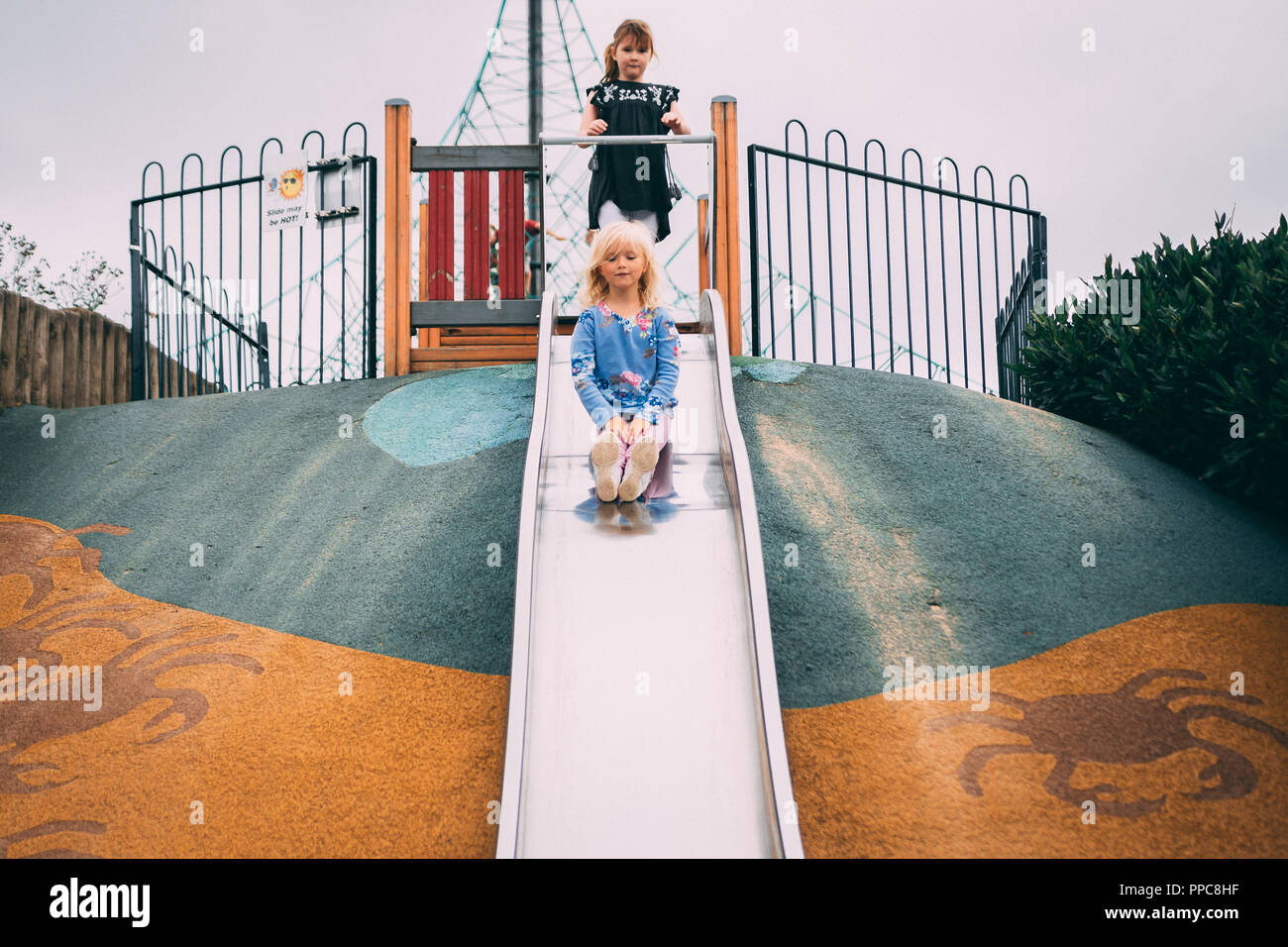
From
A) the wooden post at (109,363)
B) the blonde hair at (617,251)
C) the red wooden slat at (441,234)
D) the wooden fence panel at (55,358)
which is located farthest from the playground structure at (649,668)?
the wooden post at (109,363)

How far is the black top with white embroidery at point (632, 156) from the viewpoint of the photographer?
7.28 meters

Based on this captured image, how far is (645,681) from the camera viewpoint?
11.1 feet

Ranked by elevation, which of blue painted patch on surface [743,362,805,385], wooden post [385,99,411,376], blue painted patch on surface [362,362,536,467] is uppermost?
wooden post [385,99,411,376]

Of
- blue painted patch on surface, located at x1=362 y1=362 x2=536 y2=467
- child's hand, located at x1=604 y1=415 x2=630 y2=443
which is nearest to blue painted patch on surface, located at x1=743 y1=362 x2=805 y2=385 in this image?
→ blue painted patch on surface, located at x1=362 y1=362 x2=536 y2=467

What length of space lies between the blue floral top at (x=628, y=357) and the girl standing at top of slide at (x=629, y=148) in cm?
258

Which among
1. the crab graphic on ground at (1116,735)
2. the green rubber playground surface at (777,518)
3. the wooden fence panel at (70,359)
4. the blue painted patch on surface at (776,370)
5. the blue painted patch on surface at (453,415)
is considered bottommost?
the crab graphic on ground at (1116,735)

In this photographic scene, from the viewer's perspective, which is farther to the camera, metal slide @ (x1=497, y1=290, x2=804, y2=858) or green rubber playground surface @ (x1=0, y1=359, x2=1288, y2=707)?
green rubber playground surface @ (x1=0, y1=359, x2=1288, y2=707)

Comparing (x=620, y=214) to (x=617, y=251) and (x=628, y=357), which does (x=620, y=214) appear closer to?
(x=617, y=251)

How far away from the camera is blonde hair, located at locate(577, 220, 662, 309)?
486 centimetres

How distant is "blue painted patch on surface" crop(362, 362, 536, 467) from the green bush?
4.16m

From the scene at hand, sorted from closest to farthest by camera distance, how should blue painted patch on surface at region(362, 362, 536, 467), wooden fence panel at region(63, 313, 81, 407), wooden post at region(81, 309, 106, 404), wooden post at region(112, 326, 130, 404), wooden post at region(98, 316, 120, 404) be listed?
blue painted patch on surface at region(362, 362, 536, 467) → wooden fence panel at region(63, 313, 81, 407) → wooden post at region(81, 309, 106, 404) → wooden post at region(98, 316, 120, 404) → wooden post at region(112, 326, 130, 404)

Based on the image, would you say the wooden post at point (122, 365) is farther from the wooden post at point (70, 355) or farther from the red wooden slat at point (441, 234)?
the red wooden slat at point (441, 234)

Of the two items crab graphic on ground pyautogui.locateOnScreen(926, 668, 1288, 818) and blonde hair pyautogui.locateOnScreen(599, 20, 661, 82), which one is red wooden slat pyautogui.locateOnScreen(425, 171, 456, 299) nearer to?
blonde hair pyautogui.locateOnScreen(599, 20, 661, 82)
